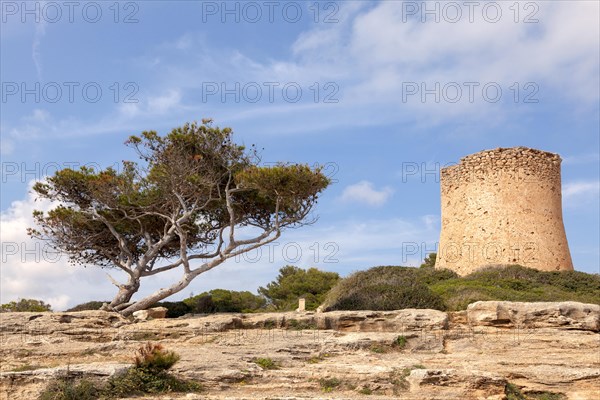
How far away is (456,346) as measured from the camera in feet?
37.4

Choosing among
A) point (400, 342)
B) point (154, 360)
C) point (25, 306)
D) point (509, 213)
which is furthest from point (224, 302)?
point (154, 360)

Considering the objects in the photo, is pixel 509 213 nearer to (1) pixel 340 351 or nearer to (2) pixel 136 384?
(1) pixel 340 351

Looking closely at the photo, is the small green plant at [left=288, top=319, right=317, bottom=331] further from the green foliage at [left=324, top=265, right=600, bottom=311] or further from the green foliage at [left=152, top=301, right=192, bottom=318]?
the green foliage at [left=152, top=301, right=192, bottom=318]

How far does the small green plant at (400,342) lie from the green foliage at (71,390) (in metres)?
5.54

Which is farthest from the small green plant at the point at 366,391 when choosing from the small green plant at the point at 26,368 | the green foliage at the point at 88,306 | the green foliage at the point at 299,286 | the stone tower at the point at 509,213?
the green foliage at the point at 299,286

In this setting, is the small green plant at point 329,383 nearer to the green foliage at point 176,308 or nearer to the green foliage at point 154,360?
the green foliage at point 154,360

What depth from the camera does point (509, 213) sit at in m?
28.1

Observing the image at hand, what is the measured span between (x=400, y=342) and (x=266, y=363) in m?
2.89

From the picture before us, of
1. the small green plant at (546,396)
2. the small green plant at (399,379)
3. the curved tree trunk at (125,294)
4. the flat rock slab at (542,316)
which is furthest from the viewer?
the curved tree trunk at (125,294)

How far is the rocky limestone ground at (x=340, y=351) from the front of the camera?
8.85 metres

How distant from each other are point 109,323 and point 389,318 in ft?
A: 21.5

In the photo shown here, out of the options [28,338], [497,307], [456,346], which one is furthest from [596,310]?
[28,338]

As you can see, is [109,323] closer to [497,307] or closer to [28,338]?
[28,338]

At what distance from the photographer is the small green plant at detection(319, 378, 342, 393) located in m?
8.99
